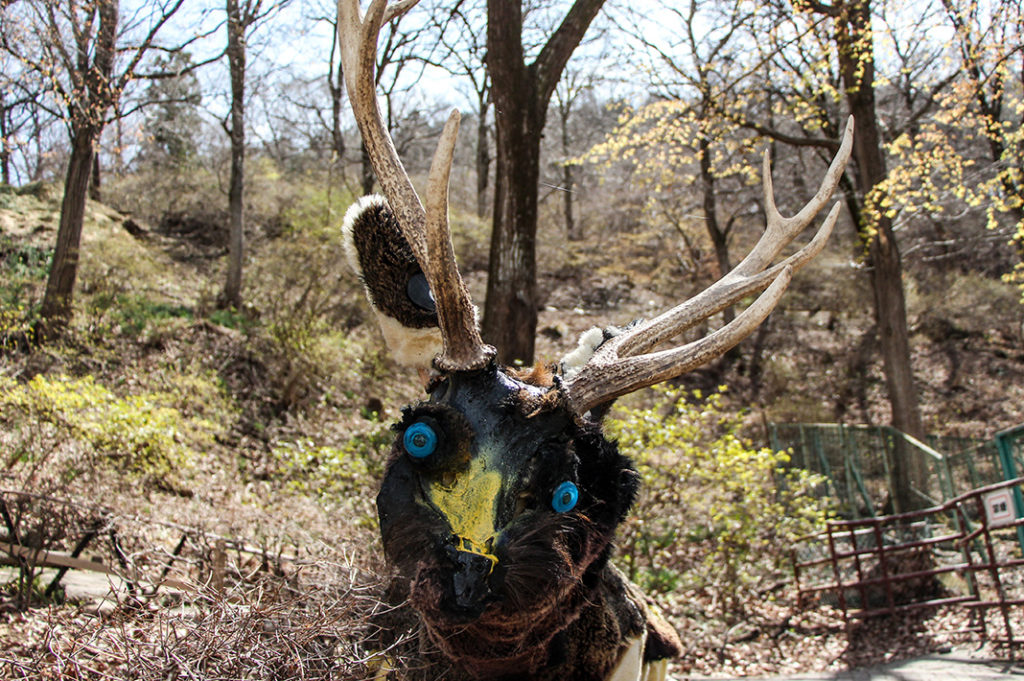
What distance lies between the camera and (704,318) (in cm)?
370

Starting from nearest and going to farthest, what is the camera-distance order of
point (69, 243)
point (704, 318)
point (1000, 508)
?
point (704, 318) < point (1000, 508) < point (69, 243)

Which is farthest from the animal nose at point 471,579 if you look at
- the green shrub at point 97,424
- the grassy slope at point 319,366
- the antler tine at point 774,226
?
the green shrub at point 97,424

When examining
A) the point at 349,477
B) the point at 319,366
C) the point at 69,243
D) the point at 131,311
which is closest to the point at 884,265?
the point at 319,366

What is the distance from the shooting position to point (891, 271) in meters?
14.8

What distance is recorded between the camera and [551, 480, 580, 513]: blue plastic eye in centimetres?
294

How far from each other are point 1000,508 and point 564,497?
7.03m

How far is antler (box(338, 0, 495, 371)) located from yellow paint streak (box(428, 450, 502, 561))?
478mm

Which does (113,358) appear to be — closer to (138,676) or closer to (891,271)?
(138,676)

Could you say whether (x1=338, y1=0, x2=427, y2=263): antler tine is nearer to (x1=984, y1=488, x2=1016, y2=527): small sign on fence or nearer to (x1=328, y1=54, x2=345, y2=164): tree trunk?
(x1=984, y1=488, x2=1016, y2=527): small sign on fence

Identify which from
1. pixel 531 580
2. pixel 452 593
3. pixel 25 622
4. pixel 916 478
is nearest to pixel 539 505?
pixel 531 580

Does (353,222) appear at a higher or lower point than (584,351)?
higher

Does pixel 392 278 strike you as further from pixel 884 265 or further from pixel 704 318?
pixel 884 265

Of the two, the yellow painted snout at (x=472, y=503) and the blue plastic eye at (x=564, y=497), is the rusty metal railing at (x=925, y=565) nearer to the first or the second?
the blue plastic eye at (x=564, y=497)

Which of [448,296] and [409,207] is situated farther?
[409,207]
